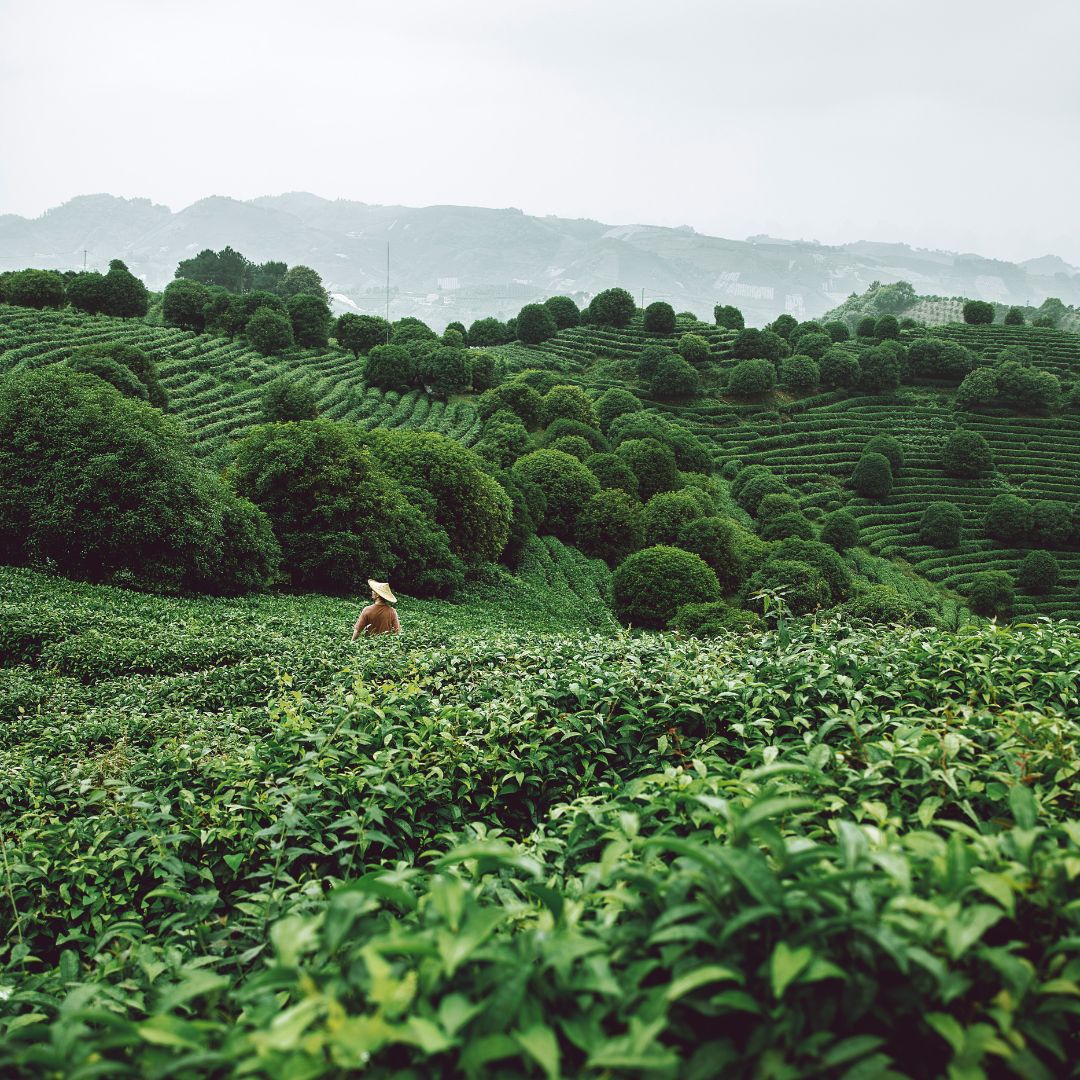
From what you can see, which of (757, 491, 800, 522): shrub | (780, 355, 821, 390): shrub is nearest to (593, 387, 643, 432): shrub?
(757, 491, 800, 522): shrub

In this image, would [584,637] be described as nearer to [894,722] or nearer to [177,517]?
[894,722]

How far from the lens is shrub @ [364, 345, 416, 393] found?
38125 millimetres

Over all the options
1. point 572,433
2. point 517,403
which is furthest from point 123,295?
point 572,433

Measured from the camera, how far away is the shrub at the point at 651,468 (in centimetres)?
3228

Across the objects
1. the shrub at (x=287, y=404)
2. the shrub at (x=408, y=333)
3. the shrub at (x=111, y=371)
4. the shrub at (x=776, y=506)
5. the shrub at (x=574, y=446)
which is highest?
the shrub at (x=408, y=333)

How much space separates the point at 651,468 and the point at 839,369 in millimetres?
22814

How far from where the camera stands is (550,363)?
52.2 meters

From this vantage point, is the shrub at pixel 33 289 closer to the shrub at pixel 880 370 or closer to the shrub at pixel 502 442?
the shrub at pixel 502 442

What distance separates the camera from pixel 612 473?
30391 mm

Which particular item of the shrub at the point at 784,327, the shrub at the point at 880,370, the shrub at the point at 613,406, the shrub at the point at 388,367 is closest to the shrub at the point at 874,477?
the shrub at the point at 880,370

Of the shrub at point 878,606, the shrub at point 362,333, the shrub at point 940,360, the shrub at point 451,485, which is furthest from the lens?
the shrub at point 940,360

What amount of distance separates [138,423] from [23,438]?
1.77 meters

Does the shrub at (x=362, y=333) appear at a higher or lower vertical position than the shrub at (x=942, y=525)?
higher

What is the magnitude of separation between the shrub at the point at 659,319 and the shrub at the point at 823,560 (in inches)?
1309
